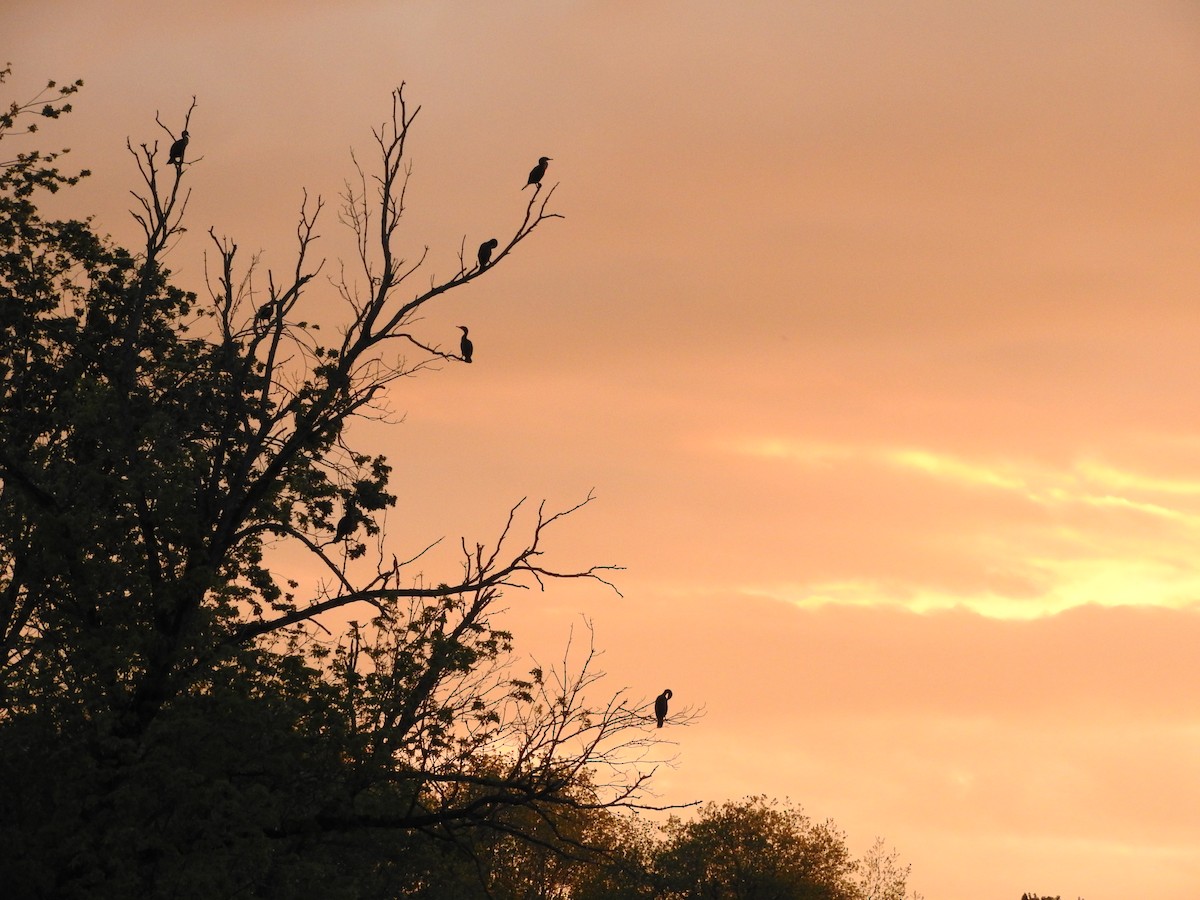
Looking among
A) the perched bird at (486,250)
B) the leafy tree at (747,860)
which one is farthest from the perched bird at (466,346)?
the leafy tree at (747,860)


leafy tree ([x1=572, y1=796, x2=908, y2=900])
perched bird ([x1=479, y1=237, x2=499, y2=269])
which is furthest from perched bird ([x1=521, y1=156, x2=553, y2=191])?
leafy tree ([x1=572, y1=796, x2=908, y2=900])

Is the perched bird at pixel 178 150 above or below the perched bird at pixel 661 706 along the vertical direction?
above

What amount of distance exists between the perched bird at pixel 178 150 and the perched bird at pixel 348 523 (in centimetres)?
744

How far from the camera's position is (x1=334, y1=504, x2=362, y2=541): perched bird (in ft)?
93.0

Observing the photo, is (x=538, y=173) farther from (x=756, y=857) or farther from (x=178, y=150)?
(x=756, y=857)

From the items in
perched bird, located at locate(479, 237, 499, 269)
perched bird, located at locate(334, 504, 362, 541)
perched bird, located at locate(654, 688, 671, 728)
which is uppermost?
perched bird, located at locate(479, 237, 499, 269)

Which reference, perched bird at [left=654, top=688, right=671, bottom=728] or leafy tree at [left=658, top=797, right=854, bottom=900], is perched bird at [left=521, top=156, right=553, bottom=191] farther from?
leafy tree at [left=658, top=797, right=854, bottom=900]

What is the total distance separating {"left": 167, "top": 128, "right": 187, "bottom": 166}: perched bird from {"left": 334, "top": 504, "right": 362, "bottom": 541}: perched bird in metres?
7.44

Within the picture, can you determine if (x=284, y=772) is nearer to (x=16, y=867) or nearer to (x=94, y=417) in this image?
(x=16, y=867)

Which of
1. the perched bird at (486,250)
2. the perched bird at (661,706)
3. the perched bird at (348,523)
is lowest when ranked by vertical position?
the perched bird at (661,706)

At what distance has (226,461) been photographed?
27.3 metres

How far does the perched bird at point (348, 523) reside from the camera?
1117 inches

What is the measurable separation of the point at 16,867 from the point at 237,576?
21.1ft

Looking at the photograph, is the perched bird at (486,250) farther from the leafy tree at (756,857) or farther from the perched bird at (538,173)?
the leafy tree at (756,857)
